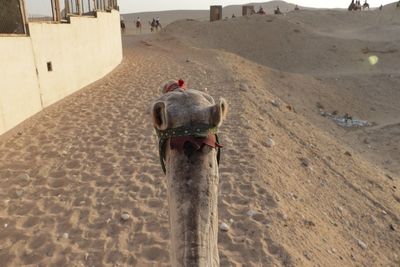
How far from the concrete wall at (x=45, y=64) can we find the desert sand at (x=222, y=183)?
369 mm

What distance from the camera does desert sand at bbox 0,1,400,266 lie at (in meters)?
4.86

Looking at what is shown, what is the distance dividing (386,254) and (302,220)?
1485 mm

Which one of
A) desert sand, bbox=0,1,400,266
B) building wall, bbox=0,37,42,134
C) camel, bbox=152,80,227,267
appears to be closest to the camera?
camel, bbox=152,80,227,267

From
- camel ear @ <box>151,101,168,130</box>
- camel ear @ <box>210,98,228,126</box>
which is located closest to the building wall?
camel ear @ <box>151,101,168,130</box>

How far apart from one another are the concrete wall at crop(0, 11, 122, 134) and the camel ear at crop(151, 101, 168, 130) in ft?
22.9

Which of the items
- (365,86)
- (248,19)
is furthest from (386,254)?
(248,19)

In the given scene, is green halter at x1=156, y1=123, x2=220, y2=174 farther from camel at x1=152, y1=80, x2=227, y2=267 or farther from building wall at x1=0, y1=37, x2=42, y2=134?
building wall at x1=0, y1=37, x2=42, y2=134

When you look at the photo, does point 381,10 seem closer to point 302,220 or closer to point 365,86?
point 365,86

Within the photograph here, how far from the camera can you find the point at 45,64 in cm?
954

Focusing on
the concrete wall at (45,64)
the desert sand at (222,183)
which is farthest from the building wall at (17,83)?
the desert sand at (222,183)

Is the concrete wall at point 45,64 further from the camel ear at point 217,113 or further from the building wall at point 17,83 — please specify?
the camel ear at point 217,113

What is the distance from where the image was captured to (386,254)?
5.83m

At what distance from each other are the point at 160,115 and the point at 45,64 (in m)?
8.92

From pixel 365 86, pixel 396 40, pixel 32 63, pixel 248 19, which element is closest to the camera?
pixel 32 63
